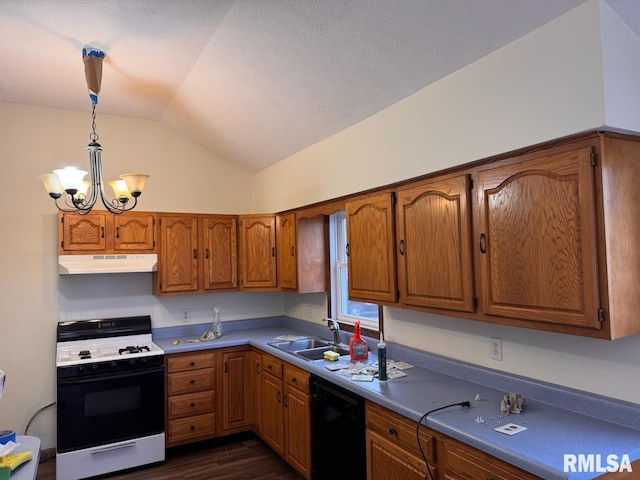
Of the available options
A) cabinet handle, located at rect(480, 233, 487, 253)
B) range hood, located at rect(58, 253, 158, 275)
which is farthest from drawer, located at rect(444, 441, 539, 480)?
range hood, located at rect(58, 253, 158, 275)

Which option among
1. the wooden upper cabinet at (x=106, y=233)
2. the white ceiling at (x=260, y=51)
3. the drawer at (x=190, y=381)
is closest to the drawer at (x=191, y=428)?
the drawer at (x=190, y=381)

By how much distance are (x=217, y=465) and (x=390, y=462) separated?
6.13ft

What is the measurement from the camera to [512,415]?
192 centimetres

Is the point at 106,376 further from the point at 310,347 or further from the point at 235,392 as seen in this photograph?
the point at 310,347

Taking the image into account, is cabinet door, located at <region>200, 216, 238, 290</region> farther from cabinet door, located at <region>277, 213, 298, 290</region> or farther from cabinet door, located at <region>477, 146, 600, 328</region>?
cabinet door, located at <region>477, 146, 600, 328</region>

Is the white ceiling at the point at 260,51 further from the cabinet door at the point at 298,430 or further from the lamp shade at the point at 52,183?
the cabinet door at the point at 298,430

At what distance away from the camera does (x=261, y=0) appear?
7.38 ft

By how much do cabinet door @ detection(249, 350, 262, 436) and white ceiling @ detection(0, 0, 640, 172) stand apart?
6.09 ft

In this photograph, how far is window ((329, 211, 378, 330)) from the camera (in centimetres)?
367

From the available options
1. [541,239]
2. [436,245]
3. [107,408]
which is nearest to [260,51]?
[436,245]

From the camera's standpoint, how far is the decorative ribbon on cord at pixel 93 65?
111 inches

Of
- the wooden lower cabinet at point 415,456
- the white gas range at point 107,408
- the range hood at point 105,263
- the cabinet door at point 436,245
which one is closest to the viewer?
the wooden lower cabinet at point 415,456

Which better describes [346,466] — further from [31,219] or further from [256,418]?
[31,219]

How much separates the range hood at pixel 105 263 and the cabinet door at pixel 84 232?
3.0 inches
